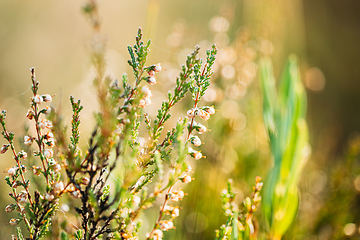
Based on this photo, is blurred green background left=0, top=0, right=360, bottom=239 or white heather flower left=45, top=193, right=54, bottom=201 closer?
white heather flower left=45, top=193, right=54, bottom=201

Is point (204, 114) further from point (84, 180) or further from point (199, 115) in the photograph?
point (84, 180)

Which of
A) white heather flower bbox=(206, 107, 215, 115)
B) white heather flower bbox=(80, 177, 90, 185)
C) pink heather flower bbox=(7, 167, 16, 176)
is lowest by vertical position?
white heather flower bbox=(80, 177, 90, 185)

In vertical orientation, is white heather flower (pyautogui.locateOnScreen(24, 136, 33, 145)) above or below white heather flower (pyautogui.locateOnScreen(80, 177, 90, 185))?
above

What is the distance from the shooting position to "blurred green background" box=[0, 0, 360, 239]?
654 millimetres

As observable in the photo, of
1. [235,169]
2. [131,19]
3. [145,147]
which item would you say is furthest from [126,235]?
[131,19]

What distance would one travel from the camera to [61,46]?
142 cm

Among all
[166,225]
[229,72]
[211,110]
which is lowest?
[166,225]

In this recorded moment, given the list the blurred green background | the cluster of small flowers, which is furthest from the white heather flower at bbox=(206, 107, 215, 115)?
the blurred green background

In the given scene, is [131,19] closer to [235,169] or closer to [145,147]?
[235,169]

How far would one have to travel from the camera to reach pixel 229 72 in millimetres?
668

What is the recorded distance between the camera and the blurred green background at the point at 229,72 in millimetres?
654

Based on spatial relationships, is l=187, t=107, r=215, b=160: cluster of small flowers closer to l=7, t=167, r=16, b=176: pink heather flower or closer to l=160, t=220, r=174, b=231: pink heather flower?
l=160, t=220, r=174, b=231: pink heather flower

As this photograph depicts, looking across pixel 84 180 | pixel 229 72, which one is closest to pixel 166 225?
pixel 84 180

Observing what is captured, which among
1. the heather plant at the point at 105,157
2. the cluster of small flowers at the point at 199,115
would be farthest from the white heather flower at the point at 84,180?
the cluster of small flowers at the point at 199,115
